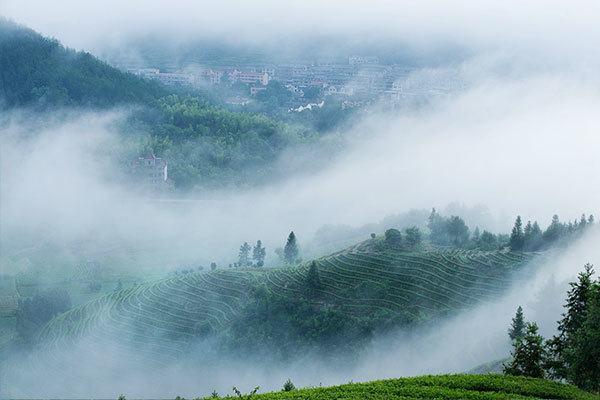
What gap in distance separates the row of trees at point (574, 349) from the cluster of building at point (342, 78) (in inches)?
2381

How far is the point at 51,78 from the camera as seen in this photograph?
56.5 m

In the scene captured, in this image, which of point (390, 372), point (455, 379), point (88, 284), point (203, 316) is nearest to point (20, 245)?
point (88, 284)

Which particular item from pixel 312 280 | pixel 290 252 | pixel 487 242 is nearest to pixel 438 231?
pixel 487 242

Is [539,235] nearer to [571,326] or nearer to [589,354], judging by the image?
[571,326]

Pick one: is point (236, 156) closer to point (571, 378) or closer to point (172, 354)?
point (172, 354)

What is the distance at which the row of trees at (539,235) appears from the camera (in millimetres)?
26984

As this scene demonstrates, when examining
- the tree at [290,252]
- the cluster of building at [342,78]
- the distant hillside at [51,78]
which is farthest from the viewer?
the cluster of building at [342,78]

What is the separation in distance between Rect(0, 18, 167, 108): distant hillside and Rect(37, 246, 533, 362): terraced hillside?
31.8 m

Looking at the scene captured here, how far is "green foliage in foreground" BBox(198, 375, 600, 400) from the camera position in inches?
442

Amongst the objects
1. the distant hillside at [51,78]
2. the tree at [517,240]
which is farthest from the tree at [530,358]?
the distant hillside at [51,78]

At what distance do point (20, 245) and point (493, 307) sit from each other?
2752cm

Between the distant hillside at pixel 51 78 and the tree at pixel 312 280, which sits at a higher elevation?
the distant hillside at pixel 51 78

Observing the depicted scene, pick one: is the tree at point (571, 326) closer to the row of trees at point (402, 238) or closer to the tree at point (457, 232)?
the row of trees at point (402, 238)

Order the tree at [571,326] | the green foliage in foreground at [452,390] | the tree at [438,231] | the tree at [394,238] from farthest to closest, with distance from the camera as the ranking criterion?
the tree at [438,231]
the tree at [394,238]
the tree at [571,326]
the green foliage in foreground at [452,390]
